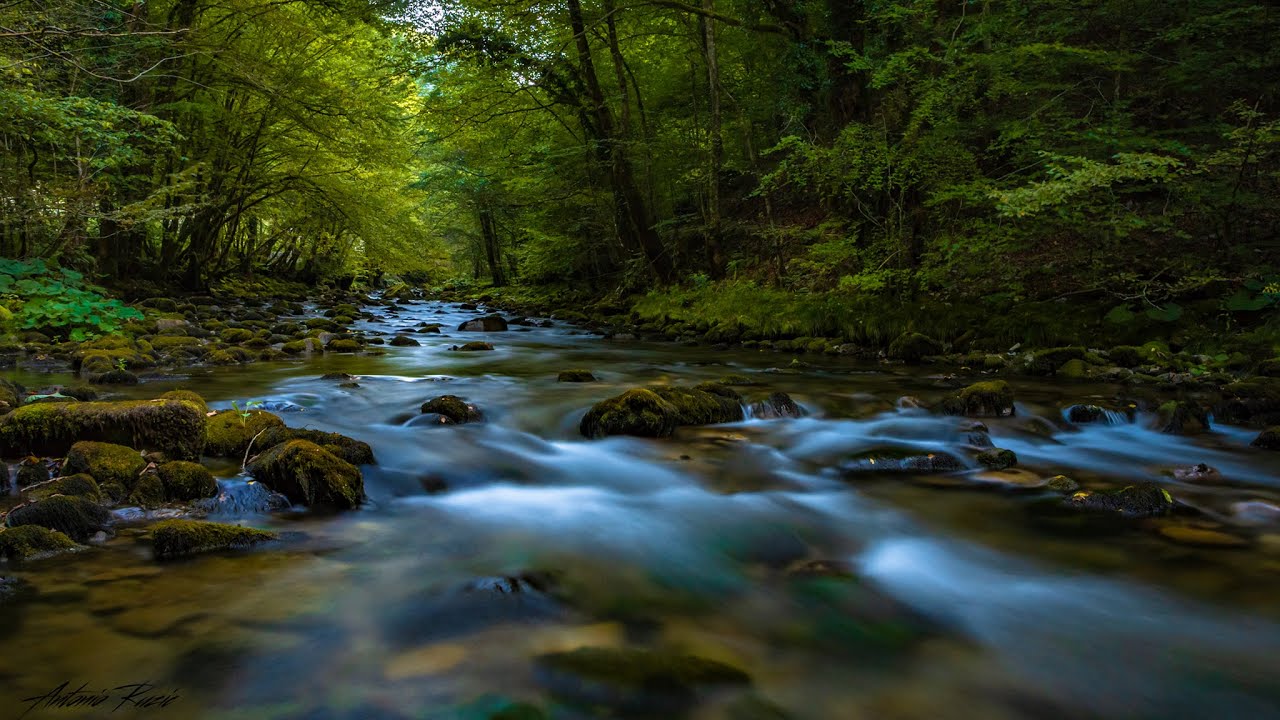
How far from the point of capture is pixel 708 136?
45.9 feet

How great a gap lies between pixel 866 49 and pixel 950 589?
9488mm

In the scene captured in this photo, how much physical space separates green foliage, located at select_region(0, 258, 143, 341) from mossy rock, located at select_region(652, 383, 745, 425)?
8337 mm

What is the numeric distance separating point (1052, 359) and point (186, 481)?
357 inches

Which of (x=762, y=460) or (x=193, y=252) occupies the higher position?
(x=193, y=252)

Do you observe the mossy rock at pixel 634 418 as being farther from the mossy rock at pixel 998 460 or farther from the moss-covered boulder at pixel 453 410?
the mossy rock at pixel 998 460

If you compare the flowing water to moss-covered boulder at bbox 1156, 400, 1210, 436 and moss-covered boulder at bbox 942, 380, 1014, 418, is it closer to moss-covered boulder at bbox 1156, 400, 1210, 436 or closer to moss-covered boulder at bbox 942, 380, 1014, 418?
moss-covered boulder at bbox 1156, 400, 1210, 436

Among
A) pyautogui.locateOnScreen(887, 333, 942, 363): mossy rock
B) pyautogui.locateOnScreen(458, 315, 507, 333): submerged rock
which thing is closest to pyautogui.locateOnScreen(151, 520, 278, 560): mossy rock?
pyautogui.locateOnScreen(887, 333, 942, 363): mossy rock

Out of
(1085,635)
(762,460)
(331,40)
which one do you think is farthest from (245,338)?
(1085,635)

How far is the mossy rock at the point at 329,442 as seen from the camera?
439cm

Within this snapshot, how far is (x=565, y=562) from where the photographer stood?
11.2ft

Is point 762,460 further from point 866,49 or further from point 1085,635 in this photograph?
point 866,49

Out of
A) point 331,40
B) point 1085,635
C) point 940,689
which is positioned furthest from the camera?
point 331,40

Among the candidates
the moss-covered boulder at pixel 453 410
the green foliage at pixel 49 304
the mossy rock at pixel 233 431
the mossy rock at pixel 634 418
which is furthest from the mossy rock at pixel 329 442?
the green foliage at pixel 49 304

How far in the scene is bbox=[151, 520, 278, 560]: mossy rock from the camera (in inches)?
118
